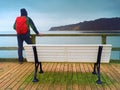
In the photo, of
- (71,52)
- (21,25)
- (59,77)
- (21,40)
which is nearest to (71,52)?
(71,52)

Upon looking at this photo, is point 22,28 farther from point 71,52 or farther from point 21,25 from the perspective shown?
point 71,52

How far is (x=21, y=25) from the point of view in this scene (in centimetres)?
604

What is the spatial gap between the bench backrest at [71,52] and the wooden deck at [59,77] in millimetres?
443

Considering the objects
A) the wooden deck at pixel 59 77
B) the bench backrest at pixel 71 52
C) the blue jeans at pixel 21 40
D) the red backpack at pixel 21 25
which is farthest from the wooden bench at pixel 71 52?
the blue jeans at pixel 21 40

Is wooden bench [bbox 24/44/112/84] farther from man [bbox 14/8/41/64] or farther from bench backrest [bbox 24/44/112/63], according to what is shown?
man [bbox 14/8/41/64]

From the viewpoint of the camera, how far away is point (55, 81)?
4.55m

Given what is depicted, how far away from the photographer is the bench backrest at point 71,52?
432 centimetres

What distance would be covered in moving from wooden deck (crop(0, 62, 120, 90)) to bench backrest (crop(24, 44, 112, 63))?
0.44 metres

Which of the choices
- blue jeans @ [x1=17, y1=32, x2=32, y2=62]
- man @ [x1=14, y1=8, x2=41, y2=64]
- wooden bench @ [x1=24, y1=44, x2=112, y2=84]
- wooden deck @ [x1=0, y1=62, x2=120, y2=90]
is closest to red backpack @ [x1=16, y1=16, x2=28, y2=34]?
man @ [x1=14, y1=8, x2=41, y2=64]

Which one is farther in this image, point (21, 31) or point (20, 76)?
point (21, 31)

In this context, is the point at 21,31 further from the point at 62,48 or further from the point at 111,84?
the point at 111,84

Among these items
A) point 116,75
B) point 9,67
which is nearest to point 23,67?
point 9,67

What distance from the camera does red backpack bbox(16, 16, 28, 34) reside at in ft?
19.7

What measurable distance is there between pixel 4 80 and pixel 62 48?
1339 millimetres
